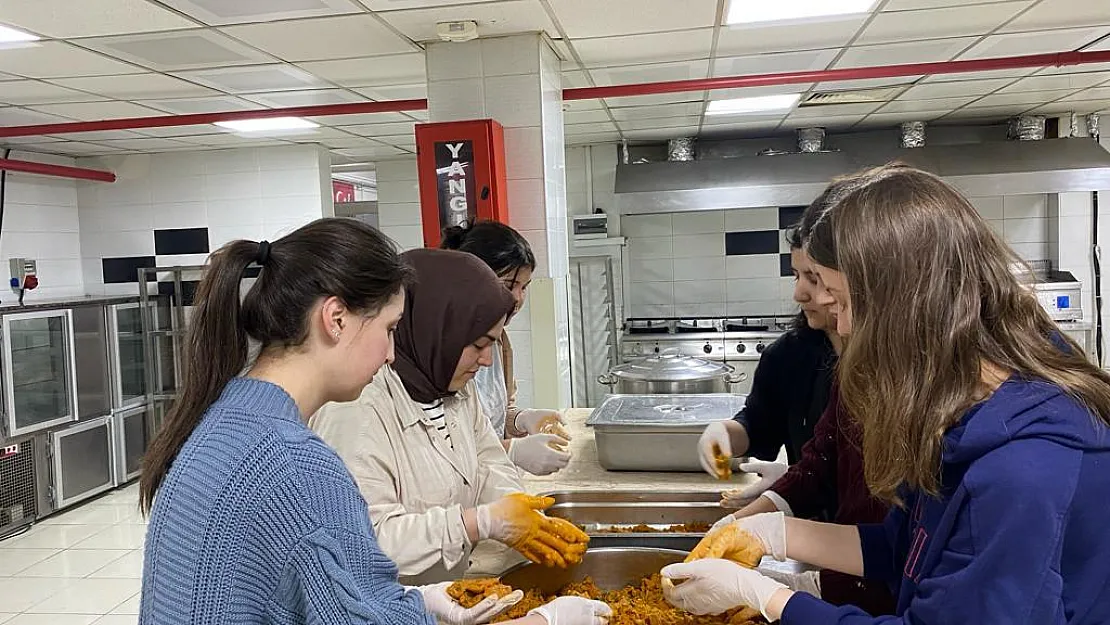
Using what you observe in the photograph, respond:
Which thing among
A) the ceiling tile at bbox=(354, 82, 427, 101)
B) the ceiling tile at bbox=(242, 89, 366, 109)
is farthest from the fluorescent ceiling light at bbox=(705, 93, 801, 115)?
the ceiling tile at bbox=(242, 89, 366, 109)

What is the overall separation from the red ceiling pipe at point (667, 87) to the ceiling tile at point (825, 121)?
5.51ft

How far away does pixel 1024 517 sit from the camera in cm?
103

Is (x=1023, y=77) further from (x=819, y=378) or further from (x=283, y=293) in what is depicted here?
(x=283, y=293)

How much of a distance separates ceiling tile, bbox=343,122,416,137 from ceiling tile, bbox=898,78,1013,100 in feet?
11.5

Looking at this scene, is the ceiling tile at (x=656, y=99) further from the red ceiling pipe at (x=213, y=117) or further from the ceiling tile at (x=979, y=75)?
the ceiling tile at (x=979, y=75)

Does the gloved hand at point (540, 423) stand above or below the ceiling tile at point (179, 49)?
below

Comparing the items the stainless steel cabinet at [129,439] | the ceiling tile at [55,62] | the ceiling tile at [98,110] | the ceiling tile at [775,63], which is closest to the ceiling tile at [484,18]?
the ceiling tile at [775,63]

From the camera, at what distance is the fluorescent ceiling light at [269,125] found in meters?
5.65

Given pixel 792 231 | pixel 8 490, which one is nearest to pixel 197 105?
pixel 8 490

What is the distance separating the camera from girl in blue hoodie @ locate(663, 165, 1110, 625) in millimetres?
1048

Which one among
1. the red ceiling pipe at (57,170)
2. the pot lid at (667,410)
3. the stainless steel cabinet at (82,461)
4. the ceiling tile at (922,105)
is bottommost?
the stainless steel cabinet at (82,461)

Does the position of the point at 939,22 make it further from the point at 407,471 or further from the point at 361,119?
the point at 361,119

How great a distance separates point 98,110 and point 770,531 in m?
4.98

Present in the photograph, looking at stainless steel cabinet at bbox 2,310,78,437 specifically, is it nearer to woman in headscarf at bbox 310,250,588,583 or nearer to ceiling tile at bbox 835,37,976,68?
woman in headscarf at bbox 310,250,588,583
